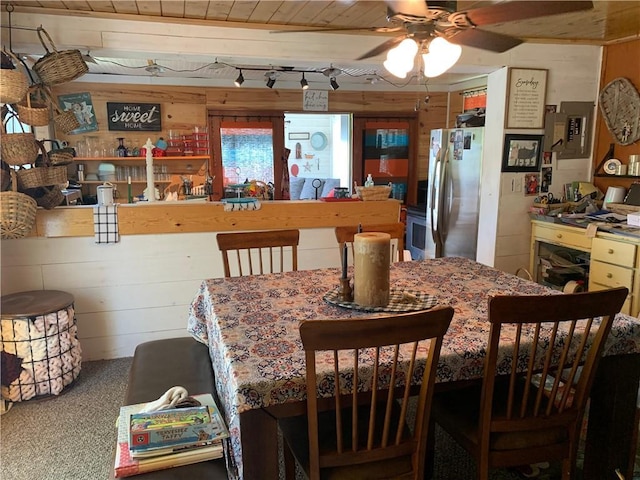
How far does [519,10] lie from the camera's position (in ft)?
5.98

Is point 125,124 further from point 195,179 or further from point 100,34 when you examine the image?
point 100,34

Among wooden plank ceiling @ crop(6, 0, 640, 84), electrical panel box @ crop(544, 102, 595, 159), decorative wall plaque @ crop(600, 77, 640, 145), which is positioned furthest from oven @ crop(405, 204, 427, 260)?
wooden plank ceiling @ crop(6, 0, 640, 84)

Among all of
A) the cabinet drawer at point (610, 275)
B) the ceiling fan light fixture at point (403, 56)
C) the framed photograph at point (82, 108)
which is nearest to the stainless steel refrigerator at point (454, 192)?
the cabinet drawer at point (610, 275)

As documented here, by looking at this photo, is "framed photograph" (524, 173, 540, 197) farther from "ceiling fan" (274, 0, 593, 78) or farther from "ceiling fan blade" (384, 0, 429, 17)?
"ceiling fan blade" (384, 0, 429, 17)

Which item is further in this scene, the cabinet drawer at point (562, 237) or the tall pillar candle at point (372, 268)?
the cabinet drawer at point (562, 237)

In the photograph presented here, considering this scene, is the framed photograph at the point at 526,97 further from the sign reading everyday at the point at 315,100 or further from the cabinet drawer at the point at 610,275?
the sign reading everyday at the point at 315,100

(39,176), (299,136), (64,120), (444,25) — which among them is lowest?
(39,176)

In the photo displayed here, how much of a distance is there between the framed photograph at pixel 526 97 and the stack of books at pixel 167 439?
3.20 meters

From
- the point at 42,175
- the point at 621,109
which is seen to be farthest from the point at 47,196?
the point at 621,109

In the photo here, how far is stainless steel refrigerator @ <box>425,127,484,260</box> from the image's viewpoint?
445 cm

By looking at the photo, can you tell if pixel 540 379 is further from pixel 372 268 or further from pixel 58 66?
pixel 58 66

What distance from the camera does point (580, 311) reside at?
58.0 inches

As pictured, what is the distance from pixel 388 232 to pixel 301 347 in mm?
1388

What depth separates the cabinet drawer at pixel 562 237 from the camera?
11.5ft
